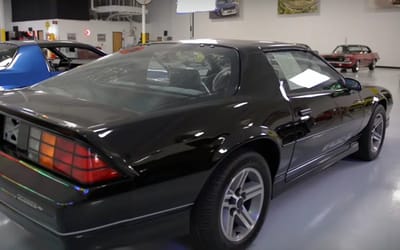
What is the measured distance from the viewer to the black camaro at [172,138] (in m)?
1.41

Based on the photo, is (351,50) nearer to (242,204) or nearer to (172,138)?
(242,204)

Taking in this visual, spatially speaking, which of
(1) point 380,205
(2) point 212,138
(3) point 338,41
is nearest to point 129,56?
(2) point 212,138

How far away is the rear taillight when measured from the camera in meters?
1.39

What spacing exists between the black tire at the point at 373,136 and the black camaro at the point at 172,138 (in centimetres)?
71

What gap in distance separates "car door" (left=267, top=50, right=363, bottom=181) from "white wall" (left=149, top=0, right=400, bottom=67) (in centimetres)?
1513

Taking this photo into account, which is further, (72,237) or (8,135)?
(8,135)

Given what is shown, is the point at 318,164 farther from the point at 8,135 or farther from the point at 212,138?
the point at 8,135

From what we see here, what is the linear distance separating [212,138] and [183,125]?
0.15m

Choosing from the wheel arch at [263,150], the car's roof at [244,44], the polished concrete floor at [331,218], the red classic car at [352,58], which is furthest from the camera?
the red classic car at [352,58]

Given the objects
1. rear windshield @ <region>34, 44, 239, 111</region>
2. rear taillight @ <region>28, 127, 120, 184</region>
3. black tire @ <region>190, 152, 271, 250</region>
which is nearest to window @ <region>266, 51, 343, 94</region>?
rear windshield @ <region>34, 44, 239, 111</region>

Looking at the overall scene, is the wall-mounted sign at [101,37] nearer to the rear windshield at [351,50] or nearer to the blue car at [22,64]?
the rear windshield at [351,50]

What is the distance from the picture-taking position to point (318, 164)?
262cm

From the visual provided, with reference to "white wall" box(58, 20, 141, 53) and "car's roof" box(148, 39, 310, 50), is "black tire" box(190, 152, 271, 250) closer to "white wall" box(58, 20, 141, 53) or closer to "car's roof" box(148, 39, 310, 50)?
"car's roof" box(148, 39, 310, 50)

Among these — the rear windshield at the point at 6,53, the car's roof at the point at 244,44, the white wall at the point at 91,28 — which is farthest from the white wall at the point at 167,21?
the car's roof at the point at 244,44
